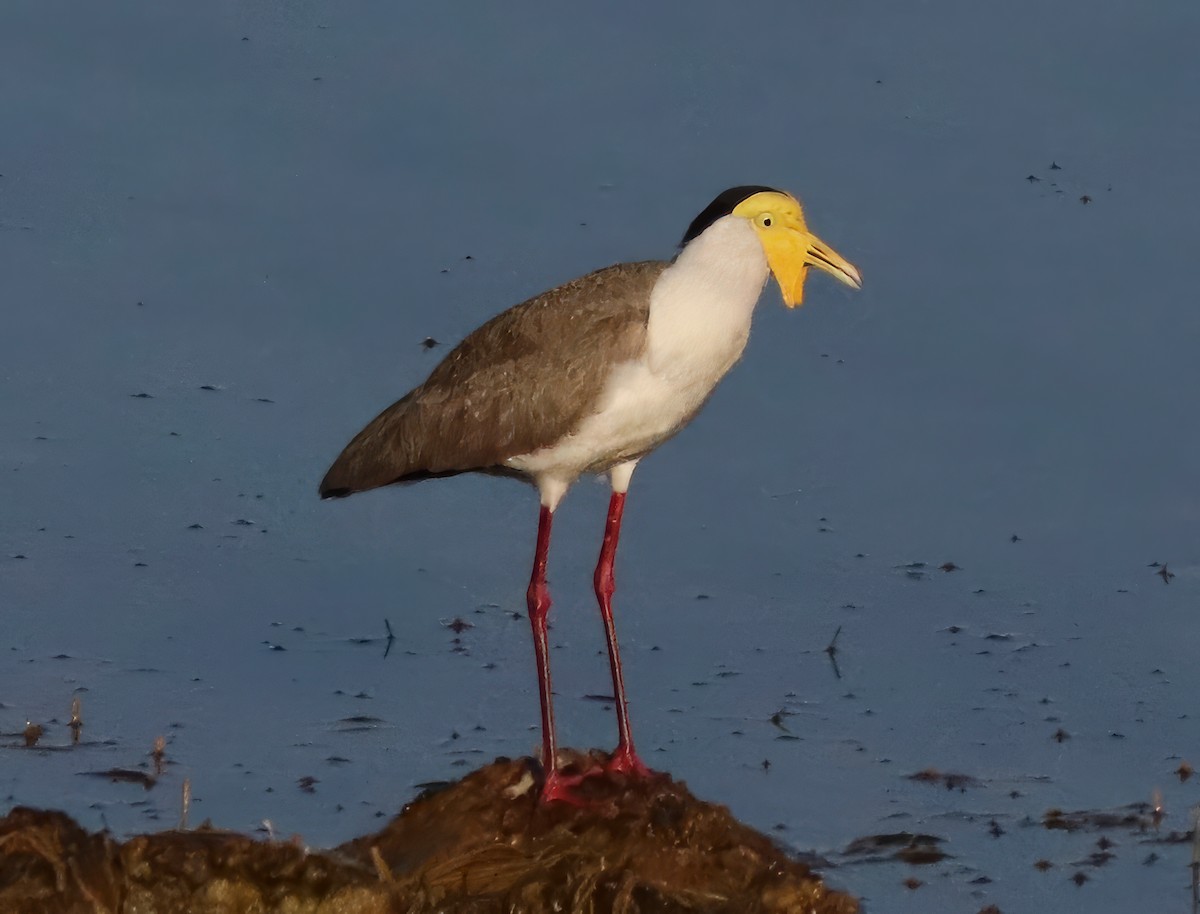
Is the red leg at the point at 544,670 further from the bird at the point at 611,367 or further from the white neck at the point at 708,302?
the white neck at the point at 708,302

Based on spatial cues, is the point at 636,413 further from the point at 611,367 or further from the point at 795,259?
the point at 795,259

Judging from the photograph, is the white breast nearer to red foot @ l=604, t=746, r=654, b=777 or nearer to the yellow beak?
the yellow beak

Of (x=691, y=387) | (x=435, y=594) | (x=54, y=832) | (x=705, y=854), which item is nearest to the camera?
(x=54, y=832)

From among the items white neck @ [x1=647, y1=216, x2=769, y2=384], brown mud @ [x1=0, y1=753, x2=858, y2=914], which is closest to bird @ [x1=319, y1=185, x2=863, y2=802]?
white neck @ [x1=647, y1=216, x2=769, y2=384]

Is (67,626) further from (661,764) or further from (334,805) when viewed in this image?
(661,764)

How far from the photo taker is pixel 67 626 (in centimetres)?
1173

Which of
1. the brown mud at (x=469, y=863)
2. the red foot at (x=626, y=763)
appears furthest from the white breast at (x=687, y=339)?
the brown mud at (x=469, y=863)

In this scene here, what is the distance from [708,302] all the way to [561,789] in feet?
5.85

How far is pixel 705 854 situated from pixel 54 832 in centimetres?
217

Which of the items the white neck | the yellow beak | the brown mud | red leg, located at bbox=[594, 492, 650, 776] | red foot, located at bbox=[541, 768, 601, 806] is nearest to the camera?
the brown mud

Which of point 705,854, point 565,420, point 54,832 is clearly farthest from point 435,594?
point 54,832

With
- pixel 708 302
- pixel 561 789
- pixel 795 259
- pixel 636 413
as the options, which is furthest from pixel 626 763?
pixel 795 259

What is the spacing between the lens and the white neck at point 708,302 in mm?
9617

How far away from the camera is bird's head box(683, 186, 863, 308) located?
971 cm
